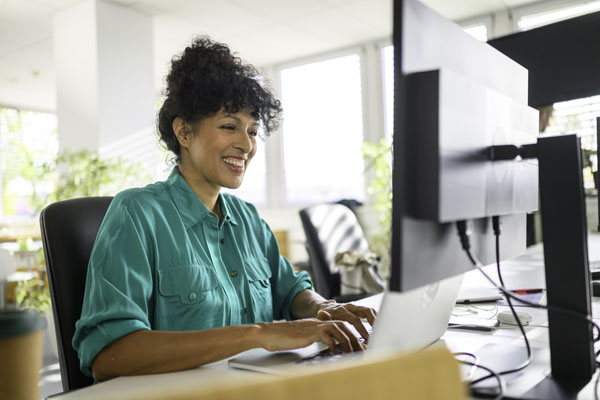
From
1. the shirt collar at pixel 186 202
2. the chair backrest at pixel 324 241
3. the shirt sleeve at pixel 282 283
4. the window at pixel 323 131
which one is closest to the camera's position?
the shirt collar at pixel 186 202

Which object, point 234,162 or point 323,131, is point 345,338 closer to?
point 234,162

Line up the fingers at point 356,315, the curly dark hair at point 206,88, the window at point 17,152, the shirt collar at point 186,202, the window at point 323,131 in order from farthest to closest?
the window at point 17,152 < the window at point 323,131 < the curly dark hair at point 206,88 < the shirt collar at point 186,202 < the fingers at point 356,315

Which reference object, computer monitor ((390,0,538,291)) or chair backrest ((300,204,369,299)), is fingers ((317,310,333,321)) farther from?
chair backrest ((300,204,369,299))

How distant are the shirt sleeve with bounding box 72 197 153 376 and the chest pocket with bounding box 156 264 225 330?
36mm

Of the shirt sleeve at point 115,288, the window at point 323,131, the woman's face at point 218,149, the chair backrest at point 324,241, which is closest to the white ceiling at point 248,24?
the window at point 323,131

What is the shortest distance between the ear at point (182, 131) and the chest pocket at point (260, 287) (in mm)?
355

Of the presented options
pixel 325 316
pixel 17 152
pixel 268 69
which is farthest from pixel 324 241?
pixel 17 152

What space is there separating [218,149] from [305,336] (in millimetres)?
623

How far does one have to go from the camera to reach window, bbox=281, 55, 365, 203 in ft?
18.8

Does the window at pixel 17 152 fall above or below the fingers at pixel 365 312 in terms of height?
above

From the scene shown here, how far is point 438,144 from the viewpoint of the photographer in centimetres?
63

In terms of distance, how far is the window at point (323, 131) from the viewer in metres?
5.72

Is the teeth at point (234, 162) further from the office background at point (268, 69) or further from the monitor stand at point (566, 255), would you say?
the office background at point (268, 69)

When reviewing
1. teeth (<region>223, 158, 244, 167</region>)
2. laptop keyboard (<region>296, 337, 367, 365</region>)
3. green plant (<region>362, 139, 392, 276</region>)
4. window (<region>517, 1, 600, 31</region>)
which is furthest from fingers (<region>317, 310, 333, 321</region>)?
window (<region>517, 1, 600, 31</region>)
